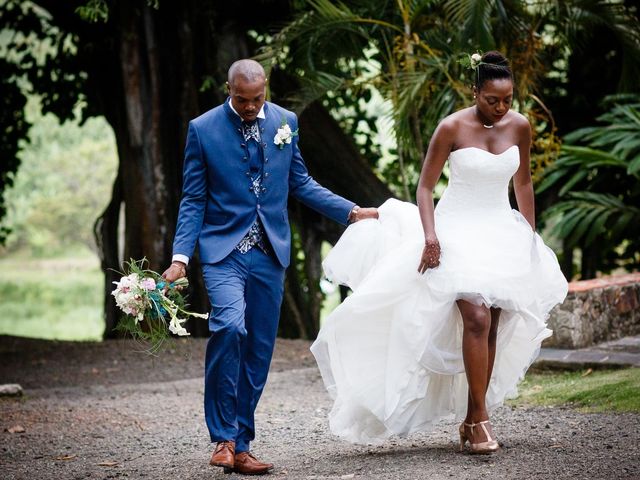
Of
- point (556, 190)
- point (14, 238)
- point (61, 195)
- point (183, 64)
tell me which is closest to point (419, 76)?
point (183, 64)

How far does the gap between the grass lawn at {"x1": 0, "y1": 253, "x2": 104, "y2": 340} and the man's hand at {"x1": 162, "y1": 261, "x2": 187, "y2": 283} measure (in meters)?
22.3

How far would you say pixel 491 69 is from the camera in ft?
17.2

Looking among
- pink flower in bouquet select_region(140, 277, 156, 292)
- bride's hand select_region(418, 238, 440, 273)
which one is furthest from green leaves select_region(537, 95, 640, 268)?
pink flower in bouquet select_region(140, 277, 156, 292)

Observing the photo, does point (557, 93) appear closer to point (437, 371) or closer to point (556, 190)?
point (556, 190)

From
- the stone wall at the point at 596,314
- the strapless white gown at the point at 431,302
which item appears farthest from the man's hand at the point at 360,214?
the stone wall at the point at 596,314

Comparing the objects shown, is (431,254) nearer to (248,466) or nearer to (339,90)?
(248,466)

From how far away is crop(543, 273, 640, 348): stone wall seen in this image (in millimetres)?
8422

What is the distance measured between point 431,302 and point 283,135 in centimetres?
117

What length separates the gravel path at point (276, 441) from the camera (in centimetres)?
508

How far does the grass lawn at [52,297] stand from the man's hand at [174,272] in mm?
22264

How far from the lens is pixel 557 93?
1416cm

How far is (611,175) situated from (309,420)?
664 cm

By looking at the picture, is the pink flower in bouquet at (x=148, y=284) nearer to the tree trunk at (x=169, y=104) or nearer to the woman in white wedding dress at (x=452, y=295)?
the woman in white wedding dress at (x=452, y=295)

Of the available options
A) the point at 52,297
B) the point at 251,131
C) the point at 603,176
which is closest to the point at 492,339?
the point at 251,131
